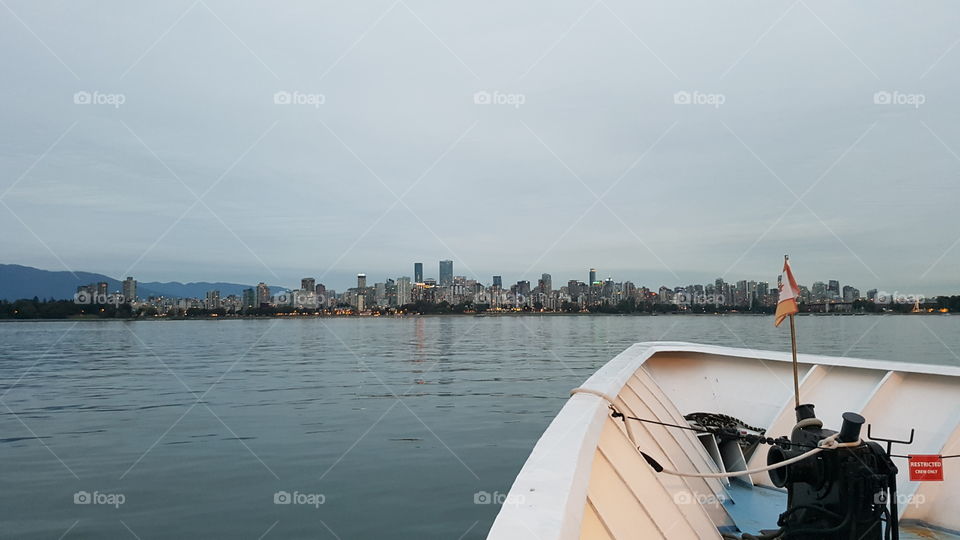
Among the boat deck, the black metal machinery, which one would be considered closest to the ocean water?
the boat deck

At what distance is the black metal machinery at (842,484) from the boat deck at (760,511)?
1517mm

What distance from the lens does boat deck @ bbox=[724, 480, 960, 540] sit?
15.6 ft

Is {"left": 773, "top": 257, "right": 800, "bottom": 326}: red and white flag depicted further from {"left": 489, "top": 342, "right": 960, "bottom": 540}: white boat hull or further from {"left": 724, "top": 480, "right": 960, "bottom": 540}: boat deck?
{"left": 724, "top": 480, "right": 960, "bottom": 540}: boat deck

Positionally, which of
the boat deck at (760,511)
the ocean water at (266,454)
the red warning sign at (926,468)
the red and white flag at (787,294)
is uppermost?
the red and white flag at (787,294)

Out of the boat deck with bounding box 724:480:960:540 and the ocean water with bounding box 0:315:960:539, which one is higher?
the boat deck with bounding box 724:480:960:540

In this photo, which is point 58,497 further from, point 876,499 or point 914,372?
point 914,372

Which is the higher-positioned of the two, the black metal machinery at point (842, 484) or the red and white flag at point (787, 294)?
the red and white flag at point (787, 294)

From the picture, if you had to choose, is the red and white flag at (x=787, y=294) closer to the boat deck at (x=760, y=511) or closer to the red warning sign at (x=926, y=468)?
the red warning sign at (x=926, y=468)

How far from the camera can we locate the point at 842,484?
3270 millimetres

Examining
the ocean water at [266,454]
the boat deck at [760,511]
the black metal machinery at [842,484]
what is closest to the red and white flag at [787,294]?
the black metal machinery at [842,484]

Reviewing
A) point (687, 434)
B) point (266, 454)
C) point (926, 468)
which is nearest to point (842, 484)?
point (926, 468)

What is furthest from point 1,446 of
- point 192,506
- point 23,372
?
point 23,372

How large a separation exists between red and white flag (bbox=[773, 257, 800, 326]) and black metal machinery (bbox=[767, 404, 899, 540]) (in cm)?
105

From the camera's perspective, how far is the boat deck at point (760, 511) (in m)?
4.75
